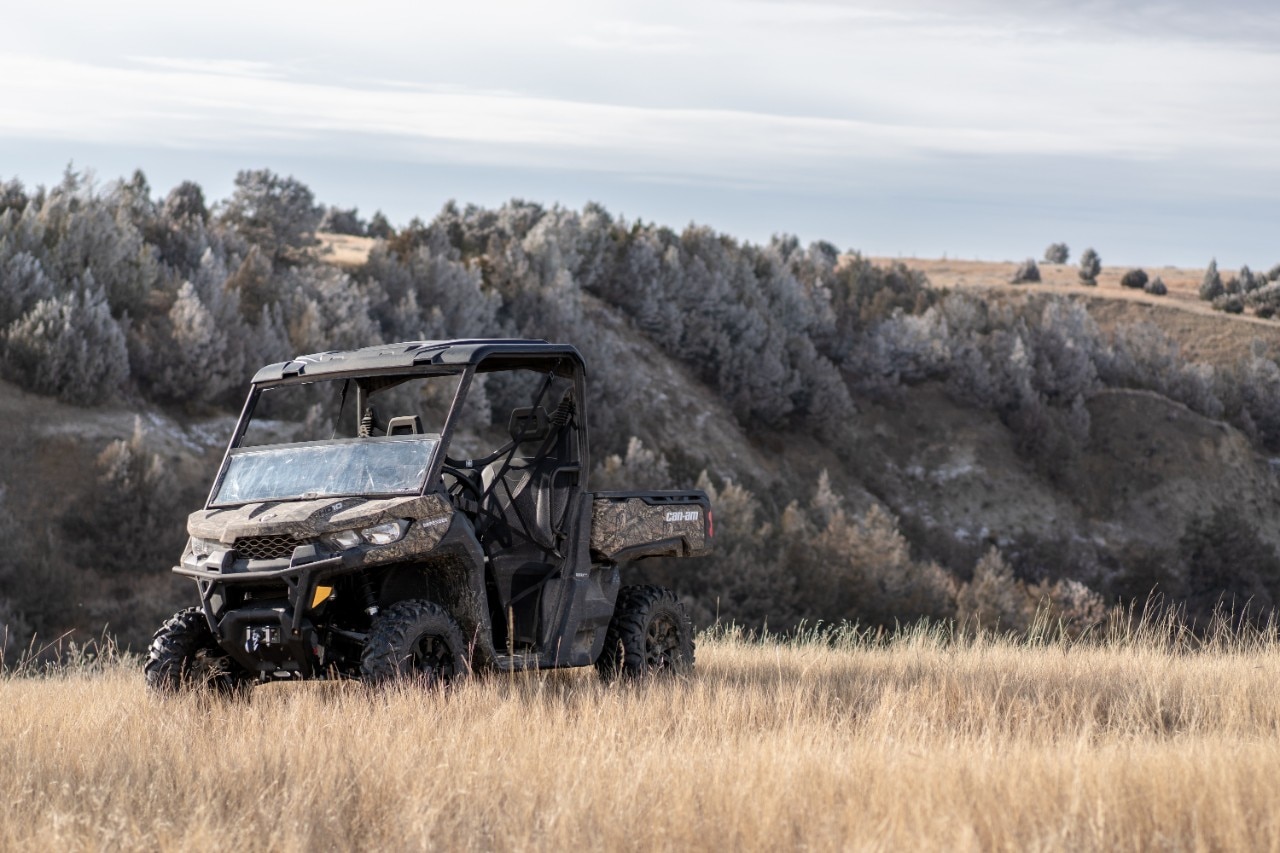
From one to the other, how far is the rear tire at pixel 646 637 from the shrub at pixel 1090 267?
81.9m

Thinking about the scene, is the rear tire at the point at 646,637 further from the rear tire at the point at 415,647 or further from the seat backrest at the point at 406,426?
the seat backrest at the point at 406,426

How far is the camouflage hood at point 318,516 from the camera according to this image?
8125 mm

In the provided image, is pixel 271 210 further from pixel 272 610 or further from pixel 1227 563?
pixel 272 610

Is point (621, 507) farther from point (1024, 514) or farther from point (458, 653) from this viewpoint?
point (1024, 514)

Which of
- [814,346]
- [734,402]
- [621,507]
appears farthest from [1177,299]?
[621,507]

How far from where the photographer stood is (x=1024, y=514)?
44.4 m

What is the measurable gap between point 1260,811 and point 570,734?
3167 millimetres

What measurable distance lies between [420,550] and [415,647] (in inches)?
21.7

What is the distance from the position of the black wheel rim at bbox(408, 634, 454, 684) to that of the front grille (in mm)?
896

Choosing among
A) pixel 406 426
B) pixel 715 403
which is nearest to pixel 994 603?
pixel 715 403

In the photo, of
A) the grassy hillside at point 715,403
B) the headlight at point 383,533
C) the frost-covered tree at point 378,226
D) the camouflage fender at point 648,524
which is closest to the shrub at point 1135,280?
the grassy hillside at point 715,403

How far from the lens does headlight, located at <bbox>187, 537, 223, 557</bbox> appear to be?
859 cm

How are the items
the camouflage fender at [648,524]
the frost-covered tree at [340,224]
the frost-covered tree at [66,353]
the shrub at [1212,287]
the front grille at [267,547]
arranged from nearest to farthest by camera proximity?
the front grille at [267,547]
the camouflage fender at [648,524]
the frost-covered tree at [66,353]
the frost-covered tree at [340,224]
the shrub at [1212,287]

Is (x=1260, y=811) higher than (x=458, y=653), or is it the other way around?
(x=1260, y=811)
